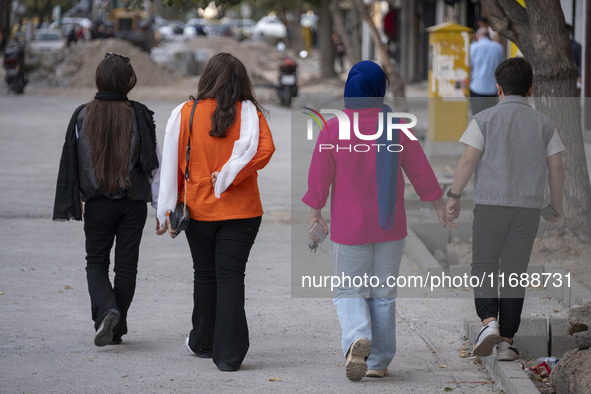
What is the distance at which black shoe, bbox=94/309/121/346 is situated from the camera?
580 cm

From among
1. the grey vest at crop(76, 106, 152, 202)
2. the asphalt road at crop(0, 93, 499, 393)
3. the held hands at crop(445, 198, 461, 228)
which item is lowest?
the asphalt road at crop(0, 93, 499, 393)

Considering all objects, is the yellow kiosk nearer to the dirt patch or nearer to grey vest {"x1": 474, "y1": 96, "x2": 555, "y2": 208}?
grey vest {"x1": 474, "y1": 96, "x2": 555, "y2": 208}

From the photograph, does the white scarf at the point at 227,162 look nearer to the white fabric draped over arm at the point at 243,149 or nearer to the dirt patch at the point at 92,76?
the white fabric draped over arm at the point at 243,149

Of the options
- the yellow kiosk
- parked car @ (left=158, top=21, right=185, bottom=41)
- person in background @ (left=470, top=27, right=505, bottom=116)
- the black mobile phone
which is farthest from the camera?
parked car @ (left=158, top=21, right=185, bottom=41)

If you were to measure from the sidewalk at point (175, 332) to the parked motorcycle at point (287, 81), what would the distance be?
1499 centimetres

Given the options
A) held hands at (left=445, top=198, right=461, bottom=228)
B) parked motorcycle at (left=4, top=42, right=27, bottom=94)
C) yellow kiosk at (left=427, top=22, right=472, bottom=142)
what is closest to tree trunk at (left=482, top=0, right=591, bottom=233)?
held hands at (left=445, top=198, right=461, bottom=228)

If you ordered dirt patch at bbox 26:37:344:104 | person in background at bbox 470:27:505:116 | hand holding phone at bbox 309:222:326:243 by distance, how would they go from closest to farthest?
hand holding phone at bbox 309:222:326:243 < person in background at bbox 470:27:505:116 < dirt patch at bbox 26:37:344:104

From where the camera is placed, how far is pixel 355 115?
5242mm

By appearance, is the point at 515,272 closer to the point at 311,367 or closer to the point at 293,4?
the point at 311,367

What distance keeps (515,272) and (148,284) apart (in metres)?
3.28

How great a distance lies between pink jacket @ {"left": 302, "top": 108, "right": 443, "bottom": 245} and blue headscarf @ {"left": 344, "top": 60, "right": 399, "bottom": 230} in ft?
0.10

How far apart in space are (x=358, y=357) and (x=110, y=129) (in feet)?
6.40

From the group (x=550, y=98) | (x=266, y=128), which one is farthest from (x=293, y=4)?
(x=266, y=128)

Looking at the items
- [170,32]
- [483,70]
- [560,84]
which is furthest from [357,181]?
[170,32]
